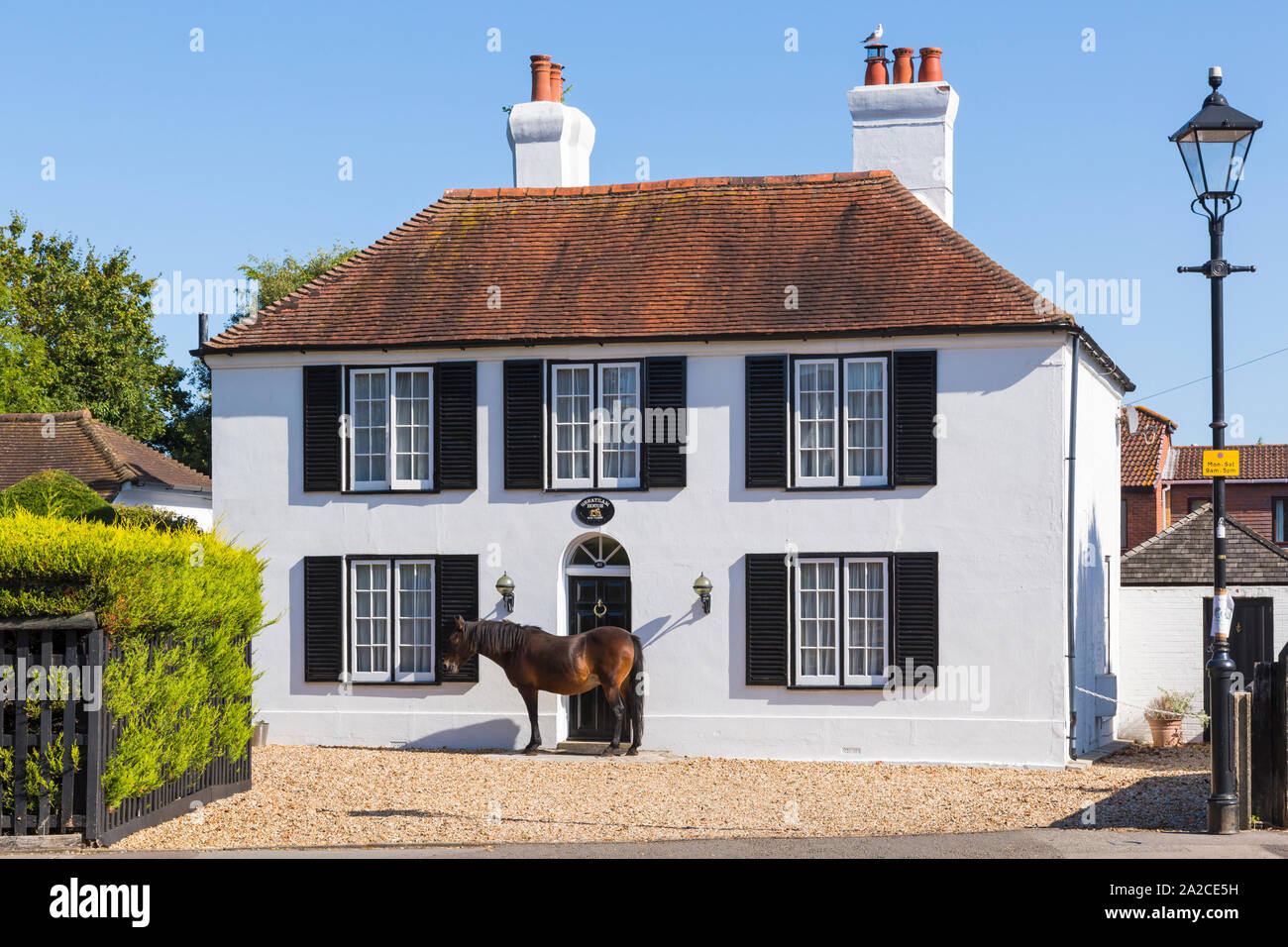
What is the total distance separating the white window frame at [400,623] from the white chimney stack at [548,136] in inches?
267

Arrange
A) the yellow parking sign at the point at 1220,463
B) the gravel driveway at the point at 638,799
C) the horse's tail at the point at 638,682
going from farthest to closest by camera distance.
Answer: the horse's tail at the point at 638,682
the gravel driveway at the point at 638,799
the yellow parking sign at the point at 1220,463

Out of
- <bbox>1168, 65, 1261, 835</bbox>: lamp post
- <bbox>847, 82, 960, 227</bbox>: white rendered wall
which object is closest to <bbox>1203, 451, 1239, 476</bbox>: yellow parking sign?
<bbox>1168, 65, 1261, 835</bbox>: lamp post

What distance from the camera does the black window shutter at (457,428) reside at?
21547 mm

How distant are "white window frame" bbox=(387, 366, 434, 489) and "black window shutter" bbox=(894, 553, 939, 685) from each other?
660cm

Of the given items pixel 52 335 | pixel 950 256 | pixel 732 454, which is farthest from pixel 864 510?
pixel 52 335

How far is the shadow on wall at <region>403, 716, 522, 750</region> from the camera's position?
21219mm

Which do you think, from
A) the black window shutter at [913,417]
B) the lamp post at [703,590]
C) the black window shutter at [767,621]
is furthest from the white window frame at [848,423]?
the lamp post at [703,590]

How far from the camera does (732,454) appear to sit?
68.5 ft

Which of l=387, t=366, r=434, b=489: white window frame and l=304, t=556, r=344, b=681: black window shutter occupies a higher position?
l=387, t=366, r=434, b=489: white window frame

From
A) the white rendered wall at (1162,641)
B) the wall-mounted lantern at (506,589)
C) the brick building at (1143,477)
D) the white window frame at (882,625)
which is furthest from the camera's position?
the brick building at (1143,477)

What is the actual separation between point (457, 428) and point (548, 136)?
5.77 meters

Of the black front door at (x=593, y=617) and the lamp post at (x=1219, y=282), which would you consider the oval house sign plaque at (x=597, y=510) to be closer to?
the black front door at (x=593, y=617)

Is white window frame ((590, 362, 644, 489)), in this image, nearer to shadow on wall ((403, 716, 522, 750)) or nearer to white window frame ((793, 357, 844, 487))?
white window frame ((793, 357, 844, 487))

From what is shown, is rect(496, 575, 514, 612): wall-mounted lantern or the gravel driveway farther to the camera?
rect(496, 575, 514, 612): wall-mounted lantern
